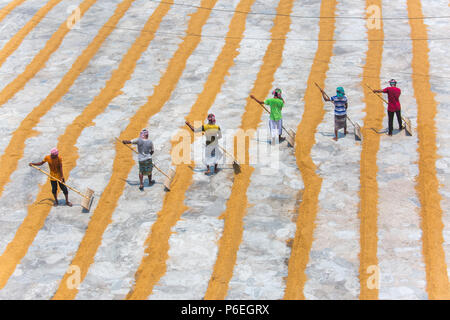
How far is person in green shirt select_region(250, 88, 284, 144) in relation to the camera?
16250 millimetres

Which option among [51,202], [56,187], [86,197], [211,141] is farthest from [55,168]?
[211,141]

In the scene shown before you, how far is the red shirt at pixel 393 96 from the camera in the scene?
16.6 m

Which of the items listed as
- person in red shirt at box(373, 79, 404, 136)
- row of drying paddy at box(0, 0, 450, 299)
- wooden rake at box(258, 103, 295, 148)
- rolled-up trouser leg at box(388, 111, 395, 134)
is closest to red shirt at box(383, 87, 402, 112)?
person in red shirt at box(373, 79, 404, 136)

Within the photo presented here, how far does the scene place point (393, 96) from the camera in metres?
16.6

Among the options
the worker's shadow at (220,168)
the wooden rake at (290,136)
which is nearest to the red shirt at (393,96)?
the wooden rake at (290,136)

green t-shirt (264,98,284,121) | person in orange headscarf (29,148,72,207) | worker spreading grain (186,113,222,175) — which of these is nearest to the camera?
person in orange headscarf (29,148,72,207)

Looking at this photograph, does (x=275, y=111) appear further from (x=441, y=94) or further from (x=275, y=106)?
(x=441, y=94)

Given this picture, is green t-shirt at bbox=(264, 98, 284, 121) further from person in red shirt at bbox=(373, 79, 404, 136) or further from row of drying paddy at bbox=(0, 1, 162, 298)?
row of drying paddy at bbox=(0, 1, 162, 298)

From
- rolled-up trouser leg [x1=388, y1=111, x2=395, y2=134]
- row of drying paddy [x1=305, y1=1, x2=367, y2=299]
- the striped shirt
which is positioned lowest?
row of drying paddy [x1=305, y1=1, x2=367, y2=299]

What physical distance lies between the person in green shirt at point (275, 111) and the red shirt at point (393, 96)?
9.53 ft

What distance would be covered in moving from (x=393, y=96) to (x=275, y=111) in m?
3.28

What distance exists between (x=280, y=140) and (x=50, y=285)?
25.3 feet

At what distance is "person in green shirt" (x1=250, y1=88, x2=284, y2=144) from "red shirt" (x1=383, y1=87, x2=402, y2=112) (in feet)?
9.53
